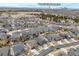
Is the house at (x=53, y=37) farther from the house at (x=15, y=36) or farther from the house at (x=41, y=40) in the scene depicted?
the house at (x=15, y=36)

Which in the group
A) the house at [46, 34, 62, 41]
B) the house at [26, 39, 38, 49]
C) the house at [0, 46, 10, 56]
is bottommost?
the house at [0, 46, 10, 56]

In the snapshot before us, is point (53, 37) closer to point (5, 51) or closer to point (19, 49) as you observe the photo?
point (19, 49)

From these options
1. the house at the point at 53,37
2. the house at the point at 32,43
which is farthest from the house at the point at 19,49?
the house at the point at 53,37

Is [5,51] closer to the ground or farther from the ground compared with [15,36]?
closer to the ground

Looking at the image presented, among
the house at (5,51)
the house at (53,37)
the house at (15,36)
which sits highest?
the house at (15,36)

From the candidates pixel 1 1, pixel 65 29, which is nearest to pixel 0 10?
pixel 1 1

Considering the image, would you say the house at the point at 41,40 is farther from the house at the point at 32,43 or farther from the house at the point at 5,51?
the house at the point at 5,51

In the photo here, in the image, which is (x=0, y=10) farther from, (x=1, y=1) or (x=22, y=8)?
(x=22, y=8)

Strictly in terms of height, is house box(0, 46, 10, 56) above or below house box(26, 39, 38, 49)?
below

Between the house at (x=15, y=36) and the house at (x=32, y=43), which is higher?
the house at (x=15, y=36)

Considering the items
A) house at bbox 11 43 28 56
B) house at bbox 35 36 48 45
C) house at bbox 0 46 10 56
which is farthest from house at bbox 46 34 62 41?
house at bbox 0 46 10 56

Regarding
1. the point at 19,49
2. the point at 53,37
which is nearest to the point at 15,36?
the point at 19,49

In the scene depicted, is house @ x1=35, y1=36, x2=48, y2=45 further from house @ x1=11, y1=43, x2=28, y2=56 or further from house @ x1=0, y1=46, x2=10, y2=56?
house @ x1=0, y1=46, x2=10, y2=56
